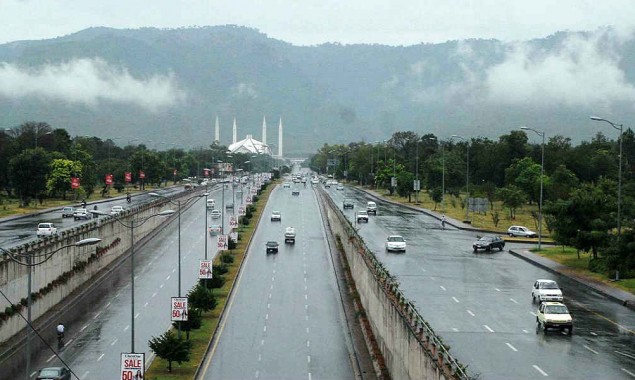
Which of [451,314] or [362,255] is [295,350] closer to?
[451,314]

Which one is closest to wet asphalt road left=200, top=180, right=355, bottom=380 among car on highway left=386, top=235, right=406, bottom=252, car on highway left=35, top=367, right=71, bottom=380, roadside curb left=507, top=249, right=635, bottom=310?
car on highway left=386, top=235, right=406, bottom=252

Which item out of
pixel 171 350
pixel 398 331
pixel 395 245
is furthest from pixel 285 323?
pixel 395 245

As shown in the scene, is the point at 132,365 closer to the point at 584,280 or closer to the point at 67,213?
the point at 584,280

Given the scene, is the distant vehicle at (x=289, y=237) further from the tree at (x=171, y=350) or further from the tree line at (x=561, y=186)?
the tree at (x=171, y=350)

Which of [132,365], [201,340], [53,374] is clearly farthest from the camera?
[201,340]

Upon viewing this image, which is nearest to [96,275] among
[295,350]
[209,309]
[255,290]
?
[255,290]
